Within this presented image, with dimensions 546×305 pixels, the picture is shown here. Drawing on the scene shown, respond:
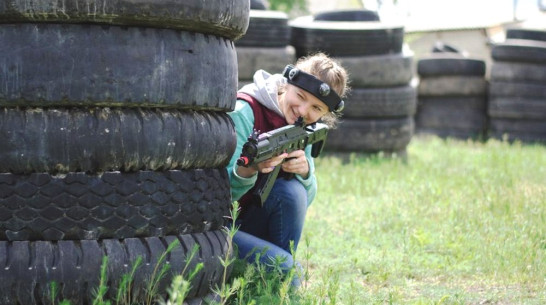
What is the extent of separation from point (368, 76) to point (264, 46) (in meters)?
1.21

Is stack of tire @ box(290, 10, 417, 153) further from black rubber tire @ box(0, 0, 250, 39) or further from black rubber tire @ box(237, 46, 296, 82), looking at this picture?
black rubber tire @ box(0, 0, 250, 39)

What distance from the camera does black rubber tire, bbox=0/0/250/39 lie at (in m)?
2.84

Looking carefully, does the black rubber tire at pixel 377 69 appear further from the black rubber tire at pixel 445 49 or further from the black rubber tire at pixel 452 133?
the black rubber tire at pixel 445 49

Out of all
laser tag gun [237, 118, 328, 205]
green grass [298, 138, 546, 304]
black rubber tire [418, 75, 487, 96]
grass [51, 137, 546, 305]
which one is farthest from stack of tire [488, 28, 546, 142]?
laser tag gun [237, 118, 328, 205]

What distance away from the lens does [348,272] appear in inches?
187

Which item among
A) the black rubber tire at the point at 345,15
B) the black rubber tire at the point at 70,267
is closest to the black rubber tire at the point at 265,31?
the black rubber tire at the point at 345,15

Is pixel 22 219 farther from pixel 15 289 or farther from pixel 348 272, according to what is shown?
pixel 348 272

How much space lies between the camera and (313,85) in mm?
4098

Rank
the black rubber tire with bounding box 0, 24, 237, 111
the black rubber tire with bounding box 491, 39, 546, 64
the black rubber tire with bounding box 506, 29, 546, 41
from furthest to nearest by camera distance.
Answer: the black rubber tire with bounding box 506, 29, 546, 41 < the black rubber tire with bounding box 491, 39, 546, 64 < the black rubber tire with bounding box 0, 24, 237, 111

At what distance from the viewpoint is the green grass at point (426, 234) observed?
4.28 m

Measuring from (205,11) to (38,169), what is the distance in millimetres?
756

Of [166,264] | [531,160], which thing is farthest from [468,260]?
[531,160]

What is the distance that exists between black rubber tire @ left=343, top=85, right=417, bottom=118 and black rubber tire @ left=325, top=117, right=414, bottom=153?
0.08 meters

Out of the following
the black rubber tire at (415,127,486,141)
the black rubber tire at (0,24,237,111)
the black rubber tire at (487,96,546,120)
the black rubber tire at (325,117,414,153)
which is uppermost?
the black rubber tire at (0,24,237,111)
